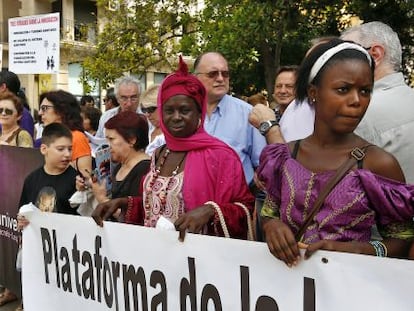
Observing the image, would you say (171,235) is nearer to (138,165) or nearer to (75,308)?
(75,308)

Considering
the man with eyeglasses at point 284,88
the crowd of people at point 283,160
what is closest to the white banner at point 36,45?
the crowd of people at point 283,160

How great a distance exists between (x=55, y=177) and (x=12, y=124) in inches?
48.5

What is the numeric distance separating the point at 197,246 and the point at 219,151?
1.80 ft

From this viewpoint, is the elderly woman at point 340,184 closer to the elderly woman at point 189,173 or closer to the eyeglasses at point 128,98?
the elderly woman at point 189,173

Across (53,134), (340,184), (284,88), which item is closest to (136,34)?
(284,88)

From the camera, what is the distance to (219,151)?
2527 mm

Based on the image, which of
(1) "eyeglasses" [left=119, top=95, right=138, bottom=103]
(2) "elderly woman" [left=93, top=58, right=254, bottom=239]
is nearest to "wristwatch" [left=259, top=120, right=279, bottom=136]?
(2) "elderly woman" [left=93, top=58, right=254, bottom=239]

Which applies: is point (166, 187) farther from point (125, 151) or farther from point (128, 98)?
point (128, 98)

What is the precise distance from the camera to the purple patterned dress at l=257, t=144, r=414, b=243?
67.6 inches

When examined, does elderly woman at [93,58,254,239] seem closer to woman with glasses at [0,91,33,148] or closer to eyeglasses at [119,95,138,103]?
woman with glasses at [0,91,33,148]

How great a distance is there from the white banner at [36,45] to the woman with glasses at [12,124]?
191 centimetres

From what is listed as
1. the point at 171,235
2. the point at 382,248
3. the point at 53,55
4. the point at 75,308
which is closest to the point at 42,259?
the point at 75,308

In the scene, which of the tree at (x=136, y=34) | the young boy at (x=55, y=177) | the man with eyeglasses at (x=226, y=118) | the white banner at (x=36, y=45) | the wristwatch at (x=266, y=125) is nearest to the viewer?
the wristwatch at (x=266, y=125)

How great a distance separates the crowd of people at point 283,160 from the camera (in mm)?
1768
